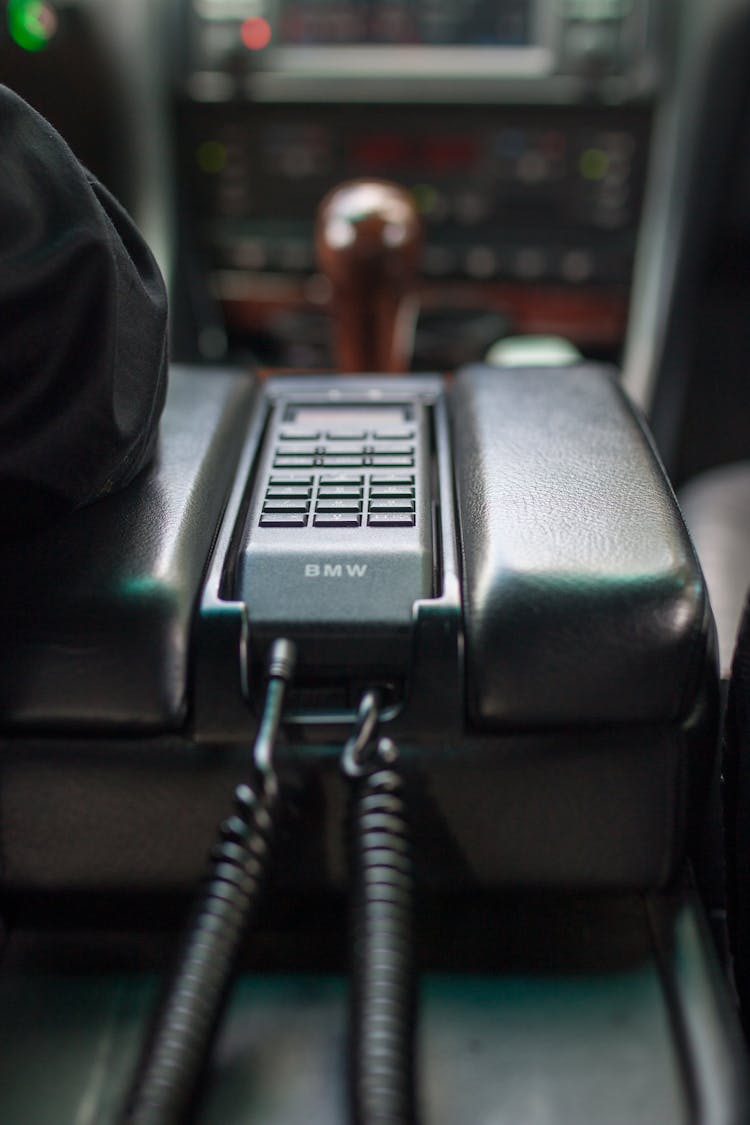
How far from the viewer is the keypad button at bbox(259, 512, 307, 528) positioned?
0.45 m

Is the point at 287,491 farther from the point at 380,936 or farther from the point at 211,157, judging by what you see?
the point at 211,157

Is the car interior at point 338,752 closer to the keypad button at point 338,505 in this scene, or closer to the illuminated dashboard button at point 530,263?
the keypad button at point 338,505

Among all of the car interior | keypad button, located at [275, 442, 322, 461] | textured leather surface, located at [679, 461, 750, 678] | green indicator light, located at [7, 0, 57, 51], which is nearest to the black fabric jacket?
the car interior

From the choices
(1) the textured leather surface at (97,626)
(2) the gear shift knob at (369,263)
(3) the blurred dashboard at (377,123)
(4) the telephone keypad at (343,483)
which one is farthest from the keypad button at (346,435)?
(3) the blurred dashboard at (377,123)

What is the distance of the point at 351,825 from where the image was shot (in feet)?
1.26

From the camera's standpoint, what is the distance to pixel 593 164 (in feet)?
3.83

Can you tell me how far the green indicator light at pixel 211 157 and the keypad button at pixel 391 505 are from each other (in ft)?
2.88

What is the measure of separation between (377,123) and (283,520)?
0.86 m

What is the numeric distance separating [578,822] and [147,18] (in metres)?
1.03

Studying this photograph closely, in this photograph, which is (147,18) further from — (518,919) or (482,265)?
(518,919)

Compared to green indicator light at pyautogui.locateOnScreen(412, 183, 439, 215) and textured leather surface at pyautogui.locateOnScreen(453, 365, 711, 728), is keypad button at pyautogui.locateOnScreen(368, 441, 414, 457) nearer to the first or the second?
textured leather surface at pyautogui.locateOnScreen(453, 365, 711, 728)

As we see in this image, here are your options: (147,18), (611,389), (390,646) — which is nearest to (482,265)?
(147,18)

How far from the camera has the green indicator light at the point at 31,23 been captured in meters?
1.09

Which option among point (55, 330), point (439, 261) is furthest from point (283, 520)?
point (439, 261)
